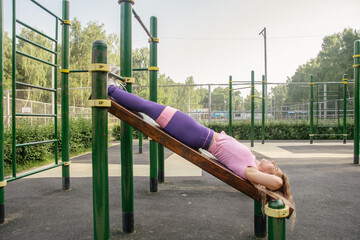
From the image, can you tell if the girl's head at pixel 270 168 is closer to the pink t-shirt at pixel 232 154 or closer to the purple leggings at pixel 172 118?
the pink t-shirt at pixel 232 154

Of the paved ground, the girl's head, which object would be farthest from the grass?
the girl's head

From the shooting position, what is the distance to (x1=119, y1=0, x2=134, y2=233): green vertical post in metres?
2.15

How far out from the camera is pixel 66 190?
3.33 meters

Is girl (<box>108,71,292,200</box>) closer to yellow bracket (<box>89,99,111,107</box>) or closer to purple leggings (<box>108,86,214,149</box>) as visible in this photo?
purple leggings (<box>108,86,214,149</box>)

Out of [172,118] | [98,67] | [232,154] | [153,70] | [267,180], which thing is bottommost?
[267,180]

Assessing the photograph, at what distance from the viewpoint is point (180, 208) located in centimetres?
268

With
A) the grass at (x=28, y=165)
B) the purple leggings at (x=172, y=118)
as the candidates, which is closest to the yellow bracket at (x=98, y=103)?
the purple leggings at (x=172, y=118)

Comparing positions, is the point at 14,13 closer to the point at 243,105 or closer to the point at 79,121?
the point at 79,121

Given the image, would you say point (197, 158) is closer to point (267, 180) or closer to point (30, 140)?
point (267, 180)

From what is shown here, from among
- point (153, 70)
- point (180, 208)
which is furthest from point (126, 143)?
point (153, 70)

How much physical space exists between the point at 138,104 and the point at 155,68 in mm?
1720

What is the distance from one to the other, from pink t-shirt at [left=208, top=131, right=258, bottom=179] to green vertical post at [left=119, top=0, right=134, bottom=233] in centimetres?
73

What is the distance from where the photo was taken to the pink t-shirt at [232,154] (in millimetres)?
1815

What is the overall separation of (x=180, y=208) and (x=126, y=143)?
1.01 meters
